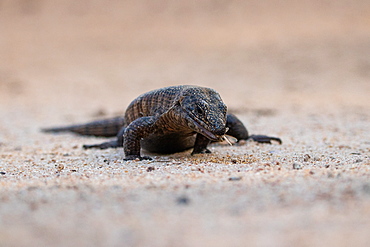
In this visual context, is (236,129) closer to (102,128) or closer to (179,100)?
(179,100)

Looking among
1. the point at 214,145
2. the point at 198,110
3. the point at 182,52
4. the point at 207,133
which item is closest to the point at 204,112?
the point at 198,110

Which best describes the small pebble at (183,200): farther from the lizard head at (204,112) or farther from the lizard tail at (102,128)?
the lizard tail at (102,128)

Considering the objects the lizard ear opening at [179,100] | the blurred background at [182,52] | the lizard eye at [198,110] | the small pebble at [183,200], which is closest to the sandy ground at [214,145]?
the small pebble at [183,200]

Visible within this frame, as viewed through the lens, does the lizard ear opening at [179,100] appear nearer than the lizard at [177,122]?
No

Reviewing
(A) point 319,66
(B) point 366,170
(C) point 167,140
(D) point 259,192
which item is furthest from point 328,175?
(A) point 319,66

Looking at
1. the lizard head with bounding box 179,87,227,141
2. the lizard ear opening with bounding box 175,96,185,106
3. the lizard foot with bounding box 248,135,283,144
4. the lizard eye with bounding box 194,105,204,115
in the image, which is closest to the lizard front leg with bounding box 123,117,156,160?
the lizard ear opening with bounding box 175,96,185,106

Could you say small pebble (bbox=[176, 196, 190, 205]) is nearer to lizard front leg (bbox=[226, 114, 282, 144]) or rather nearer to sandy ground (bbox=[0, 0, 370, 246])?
sandy ground (bbox=[0, 0, 370, 246])

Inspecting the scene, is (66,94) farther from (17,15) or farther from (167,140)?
(17,15)
